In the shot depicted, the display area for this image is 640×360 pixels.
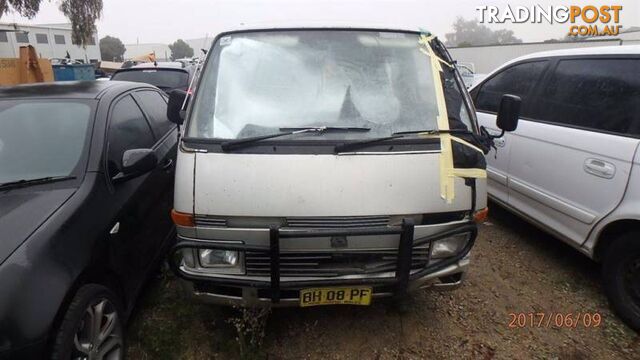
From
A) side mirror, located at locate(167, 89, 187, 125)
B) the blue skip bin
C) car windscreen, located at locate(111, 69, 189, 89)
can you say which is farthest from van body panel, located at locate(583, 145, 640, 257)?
the blue skip bin

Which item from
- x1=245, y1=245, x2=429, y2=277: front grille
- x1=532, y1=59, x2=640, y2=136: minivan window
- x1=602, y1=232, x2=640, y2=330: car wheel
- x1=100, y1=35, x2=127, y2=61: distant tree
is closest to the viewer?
x1=245, y1=245, x2=429, y2=277: front grille

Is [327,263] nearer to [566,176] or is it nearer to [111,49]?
[566,176]

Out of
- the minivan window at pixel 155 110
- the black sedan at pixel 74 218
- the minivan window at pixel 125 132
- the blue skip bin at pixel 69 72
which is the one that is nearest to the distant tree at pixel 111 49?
the blue skip bin at pixel 69 72

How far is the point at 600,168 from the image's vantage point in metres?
2.90

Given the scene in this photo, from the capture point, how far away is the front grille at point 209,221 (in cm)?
223

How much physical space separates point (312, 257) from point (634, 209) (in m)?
2.11

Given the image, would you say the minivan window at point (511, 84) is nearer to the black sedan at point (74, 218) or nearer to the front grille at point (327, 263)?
the front grille at point (327, 263)

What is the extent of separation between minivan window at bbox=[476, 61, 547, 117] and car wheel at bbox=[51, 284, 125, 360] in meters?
3.73

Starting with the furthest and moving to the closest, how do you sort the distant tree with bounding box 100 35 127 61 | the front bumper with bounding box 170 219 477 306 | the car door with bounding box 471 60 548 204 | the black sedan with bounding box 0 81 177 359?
the distant tree with bounding box 100 35 127 61, the car door with bounding box 471 60 548 204, the front bumper with bounding box 170 219 477 306, the black sedan with bounding box 0 81 177 359

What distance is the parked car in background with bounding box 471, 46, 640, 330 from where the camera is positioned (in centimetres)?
276

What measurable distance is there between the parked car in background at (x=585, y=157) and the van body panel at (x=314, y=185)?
1.43 meters

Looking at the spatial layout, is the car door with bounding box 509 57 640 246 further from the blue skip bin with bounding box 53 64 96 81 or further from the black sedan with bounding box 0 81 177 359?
the blue skip bin with bounding box 53 64 96 81

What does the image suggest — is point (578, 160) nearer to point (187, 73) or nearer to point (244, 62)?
point (244, 62)

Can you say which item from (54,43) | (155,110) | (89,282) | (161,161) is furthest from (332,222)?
(54,43)
